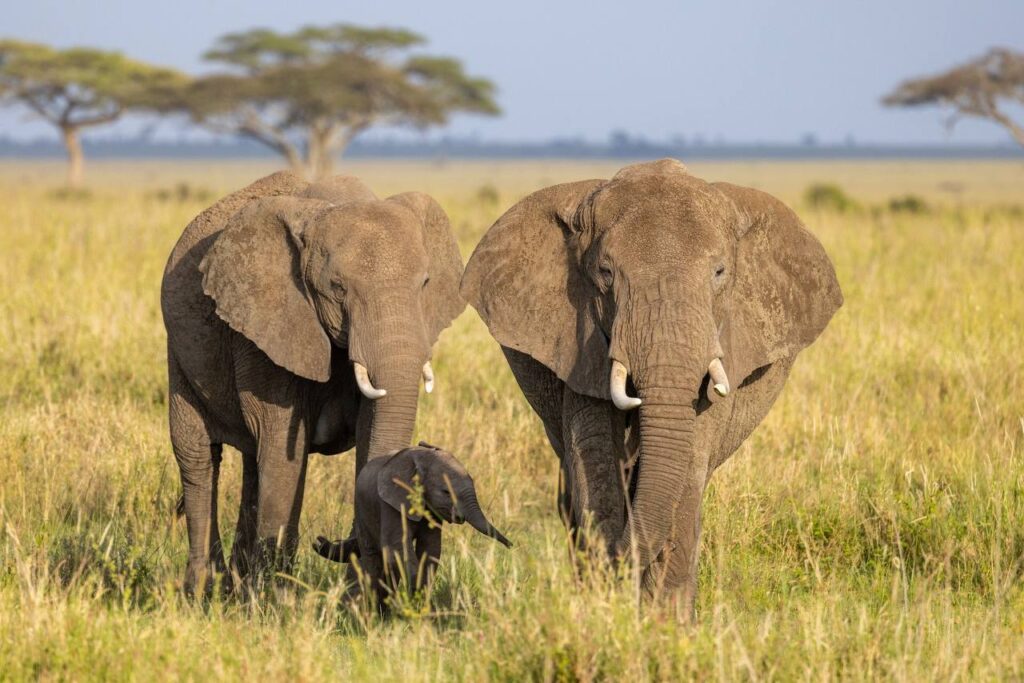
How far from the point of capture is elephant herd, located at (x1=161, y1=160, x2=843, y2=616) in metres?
4.36

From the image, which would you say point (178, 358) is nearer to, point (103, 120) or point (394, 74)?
point (394, 74)

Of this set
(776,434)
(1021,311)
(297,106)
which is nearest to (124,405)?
(776,434)

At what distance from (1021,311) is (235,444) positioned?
239 inches

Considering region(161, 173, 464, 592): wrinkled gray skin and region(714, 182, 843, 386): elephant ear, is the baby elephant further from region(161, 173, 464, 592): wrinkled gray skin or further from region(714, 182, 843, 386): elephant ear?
region(714, 182, 843, 386): elephant ear

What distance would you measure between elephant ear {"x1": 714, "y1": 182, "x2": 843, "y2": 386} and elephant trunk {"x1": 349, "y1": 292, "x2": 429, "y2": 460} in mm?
1142

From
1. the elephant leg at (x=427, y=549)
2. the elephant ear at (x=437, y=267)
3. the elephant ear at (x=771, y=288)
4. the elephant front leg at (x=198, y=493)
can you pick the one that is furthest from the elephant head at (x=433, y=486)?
the elephant front leg at (x=198, y=493)

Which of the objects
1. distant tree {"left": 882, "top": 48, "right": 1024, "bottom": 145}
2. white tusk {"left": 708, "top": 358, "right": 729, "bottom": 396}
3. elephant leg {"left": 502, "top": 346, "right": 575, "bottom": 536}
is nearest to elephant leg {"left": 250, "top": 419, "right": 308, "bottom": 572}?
elephant leg {"left": 502, "top": 346, "right": 575, "bottom": 536}

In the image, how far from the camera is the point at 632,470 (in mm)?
4758

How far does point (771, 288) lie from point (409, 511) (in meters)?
1.32

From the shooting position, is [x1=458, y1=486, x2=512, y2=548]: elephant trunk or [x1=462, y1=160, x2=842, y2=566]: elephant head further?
[x1=458, y1=486, x2=512, y2=548]: elephant trunk

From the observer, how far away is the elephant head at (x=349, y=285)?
517 cm

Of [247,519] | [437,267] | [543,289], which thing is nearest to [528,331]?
[543,289]

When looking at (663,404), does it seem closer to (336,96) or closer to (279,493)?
(279,493)

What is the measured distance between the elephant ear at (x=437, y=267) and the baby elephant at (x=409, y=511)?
630 mm
